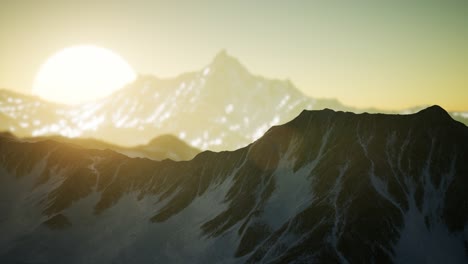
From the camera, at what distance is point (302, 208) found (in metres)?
145

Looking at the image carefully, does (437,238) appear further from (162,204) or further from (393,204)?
(162,204)

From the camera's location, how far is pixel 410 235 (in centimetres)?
12900

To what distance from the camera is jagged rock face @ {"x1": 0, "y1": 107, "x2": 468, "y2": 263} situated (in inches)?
5074

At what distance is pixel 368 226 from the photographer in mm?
127938

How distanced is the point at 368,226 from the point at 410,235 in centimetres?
1120

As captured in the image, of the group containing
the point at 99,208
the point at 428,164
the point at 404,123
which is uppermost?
the point at 99,208

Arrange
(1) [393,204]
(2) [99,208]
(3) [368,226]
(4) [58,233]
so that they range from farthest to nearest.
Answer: (2) [99,208]
(4) [58,233]
(1) [393,204]
(3) [368,226]

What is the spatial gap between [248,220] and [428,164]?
55072 mm

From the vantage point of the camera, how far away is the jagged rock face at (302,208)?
12888 centimetres

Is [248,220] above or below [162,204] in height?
below

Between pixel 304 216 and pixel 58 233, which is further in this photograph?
pixel 58 233

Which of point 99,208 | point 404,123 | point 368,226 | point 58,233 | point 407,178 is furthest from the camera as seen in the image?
point 99,208

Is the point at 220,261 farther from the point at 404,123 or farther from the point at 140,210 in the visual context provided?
the point at 404,123

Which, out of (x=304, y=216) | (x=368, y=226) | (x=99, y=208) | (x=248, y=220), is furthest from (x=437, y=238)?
(x=99, y=208)
